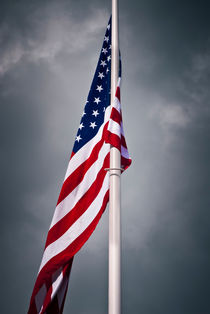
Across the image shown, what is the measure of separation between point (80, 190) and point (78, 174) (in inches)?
20.2

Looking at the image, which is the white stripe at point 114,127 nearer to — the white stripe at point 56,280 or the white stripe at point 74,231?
the white stripe at point 74,231

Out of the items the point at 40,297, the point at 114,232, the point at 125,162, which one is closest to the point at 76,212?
the point at 114,232

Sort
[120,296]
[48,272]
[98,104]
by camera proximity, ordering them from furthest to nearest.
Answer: [98,104], [48,272], [120,296]

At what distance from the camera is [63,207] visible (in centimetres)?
909

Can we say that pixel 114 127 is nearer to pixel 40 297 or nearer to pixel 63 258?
pixel 63 258

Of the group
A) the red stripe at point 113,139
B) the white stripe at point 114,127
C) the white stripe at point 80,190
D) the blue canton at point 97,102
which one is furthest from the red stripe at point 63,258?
the blue canton at point 97,102

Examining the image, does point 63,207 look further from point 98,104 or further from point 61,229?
point 98,104

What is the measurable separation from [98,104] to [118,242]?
4.51 metres

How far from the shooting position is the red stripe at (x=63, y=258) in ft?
27.9

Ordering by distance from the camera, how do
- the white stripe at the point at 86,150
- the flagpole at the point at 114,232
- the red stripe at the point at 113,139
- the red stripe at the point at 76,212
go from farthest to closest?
1. the white stripe at the point at 86,150
2. the red stripe at the point at 76,212
3. the red stripe at the point at 113,139
4. the flagpole at the point at 114,232

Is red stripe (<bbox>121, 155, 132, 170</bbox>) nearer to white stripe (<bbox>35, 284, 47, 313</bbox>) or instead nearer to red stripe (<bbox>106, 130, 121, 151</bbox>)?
red stripe (<bbox>106, 130, 121, 151</bbox>)

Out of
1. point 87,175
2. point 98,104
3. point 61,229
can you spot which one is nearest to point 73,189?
point 87,175

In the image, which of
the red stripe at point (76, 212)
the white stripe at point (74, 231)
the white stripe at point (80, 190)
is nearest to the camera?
the white stripe at point (74, 231)

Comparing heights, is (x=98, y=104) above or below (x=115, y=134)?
above
